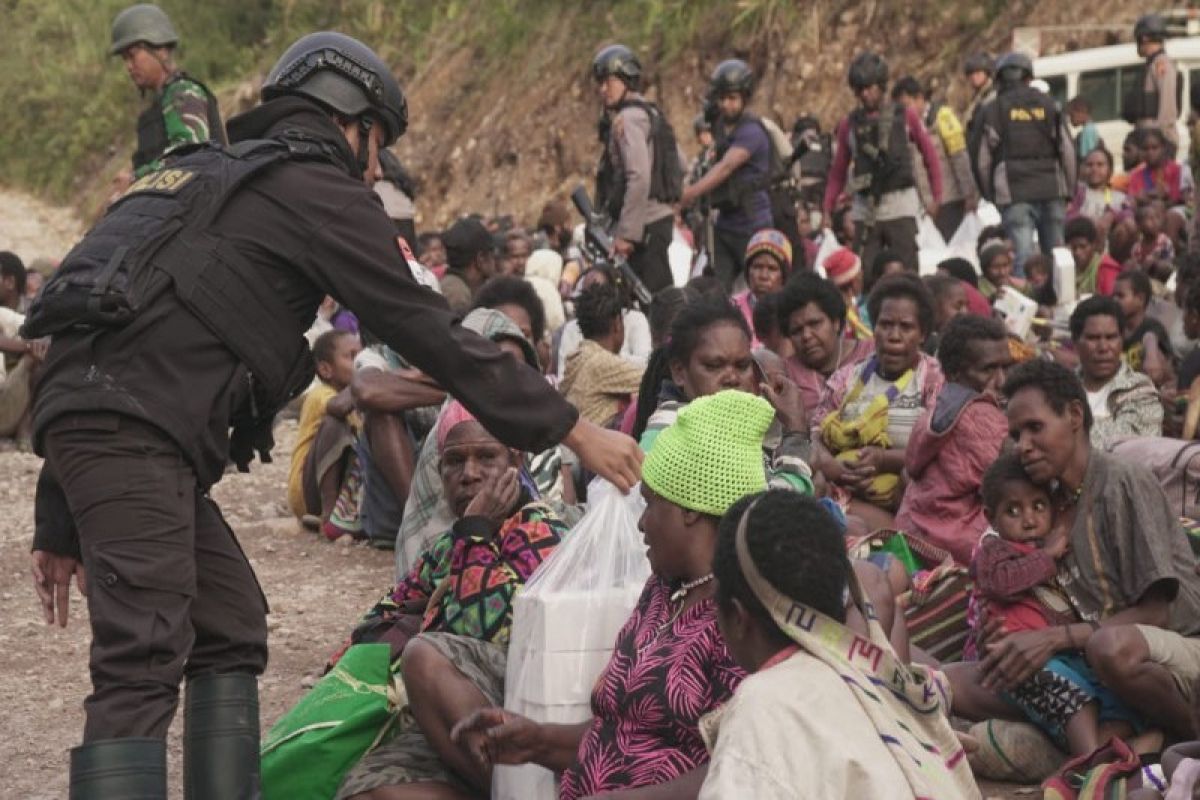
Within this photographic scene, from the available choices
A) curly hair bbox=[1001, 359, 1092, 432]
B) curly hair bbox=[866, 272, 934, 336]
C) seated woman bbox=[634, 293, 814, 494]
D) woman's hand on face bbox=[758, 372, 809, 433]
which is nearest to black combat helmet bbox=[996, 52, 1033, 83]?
curly hair bbox=[866, 272, 934, 336]

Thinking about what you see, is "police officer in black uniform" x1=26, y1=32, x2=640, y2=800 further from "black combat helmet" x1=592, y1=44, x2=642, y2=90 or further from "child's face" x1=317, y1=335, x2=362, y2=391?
"black combat helmet" x1=592, y1=44, x2=642, y2=90

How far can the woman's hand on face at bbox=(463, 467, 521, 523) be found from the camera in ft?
17.2

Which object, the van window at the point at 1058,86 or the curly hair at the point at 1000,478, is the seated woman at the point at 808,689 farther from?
the van window at the point at 1058,86

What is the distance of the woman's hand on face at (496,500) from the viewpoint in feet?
17.2

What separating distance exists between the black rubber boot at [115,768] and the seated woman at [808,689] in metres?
1.26

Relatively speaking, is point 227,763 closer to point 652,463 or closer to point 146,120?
point 652,463

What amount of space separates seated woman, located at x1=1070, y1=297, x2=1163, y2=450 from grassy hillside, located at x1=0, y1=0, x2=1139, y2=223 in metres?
13.5

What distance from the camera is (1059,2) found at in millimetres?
20562

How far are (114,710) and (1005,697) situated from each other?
255 cm

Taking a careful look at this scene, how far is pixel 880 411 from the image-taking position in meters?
7.12

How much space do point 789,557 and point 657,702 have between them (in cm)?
79

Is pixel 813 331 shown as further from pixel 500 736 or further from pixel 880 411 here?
pixel 500 736

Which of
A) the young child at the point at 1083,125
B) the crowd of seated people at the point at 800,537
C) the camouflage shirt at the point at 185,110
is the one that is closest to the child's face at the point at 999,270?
the crowd of seated people at the point at 800,537

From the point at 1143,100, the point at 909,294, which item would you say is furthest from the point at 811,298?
the point at 1143,100
